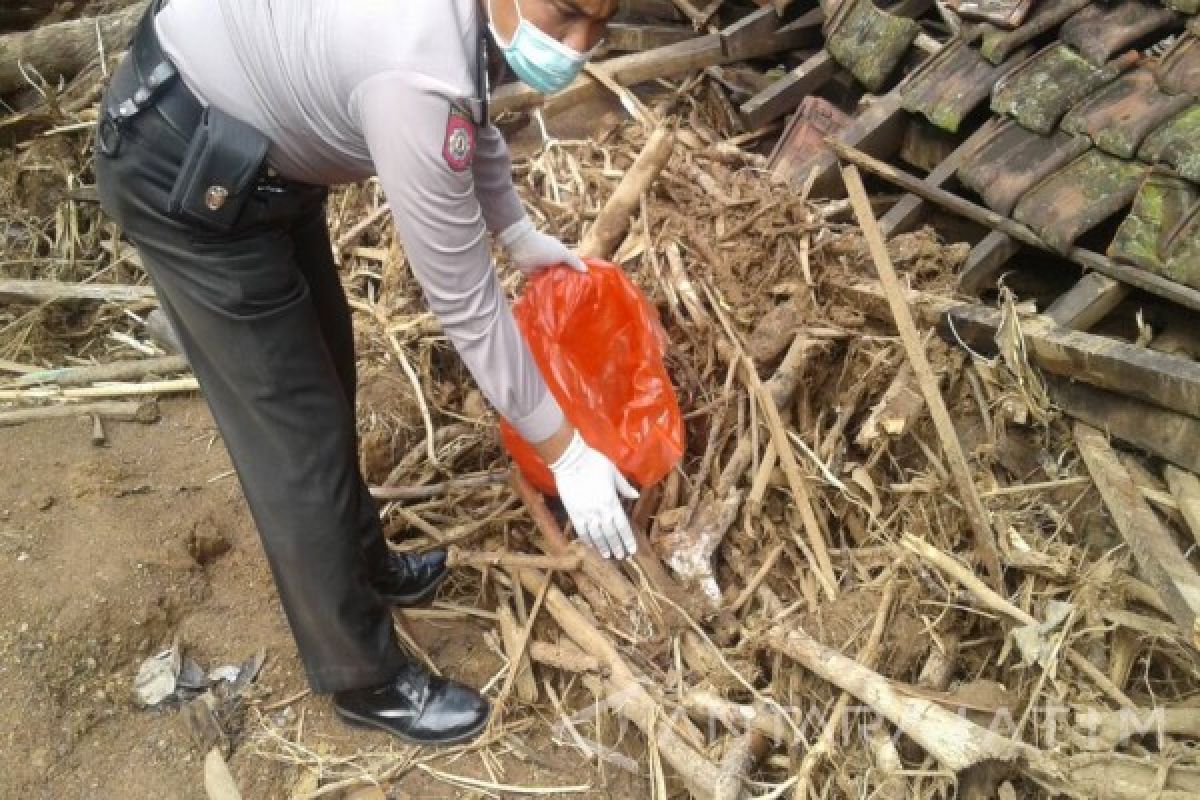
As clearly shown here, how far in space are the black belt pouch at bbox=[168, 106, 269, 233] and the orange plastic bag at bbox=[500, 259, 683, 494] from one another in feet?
3.85

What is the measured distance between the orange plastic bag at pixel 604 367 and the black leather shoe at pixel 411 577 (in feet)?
1.38

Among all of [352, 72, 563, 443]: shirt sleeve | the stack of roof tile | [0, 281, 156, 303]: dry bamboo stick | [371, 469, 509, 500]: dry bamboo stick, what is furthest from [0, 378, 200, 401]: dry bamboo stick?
the stack of roof tile

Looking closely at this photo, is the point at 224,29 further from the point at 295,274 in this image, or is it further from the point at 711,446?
the point at 711,446

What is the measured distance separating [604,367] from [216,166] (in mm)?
1512

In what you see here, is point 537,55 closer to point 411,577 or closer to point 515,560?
point 515,560

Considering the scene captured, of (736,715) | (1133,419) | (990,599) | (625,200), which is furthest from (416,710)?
(1133,419)

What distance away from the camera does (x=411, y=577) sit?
3.29 meters

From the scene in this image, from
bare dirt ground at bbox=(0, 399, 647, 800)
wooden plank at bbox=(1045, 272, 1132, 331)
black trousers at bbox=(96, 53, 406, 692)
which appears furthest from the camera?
wooden plank at bbox=(1045, 272, 1132, 331)

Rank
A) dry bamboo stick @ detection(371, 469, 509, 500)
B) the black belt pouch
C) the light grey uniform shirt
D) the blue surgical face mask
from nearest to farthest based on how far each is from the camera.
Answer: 1. the light grey uniform shirt
2. the blue surgical face mask
3. the black belt pouch
4. dry bamboo stick @ detection(371, 469, 509, 500)

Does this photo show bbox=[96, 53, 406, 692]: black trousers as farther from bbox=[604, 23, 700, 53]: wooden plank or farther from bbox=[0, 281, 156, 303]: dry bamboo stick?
bbox=[604, 23, 700, 53]: wooden plank

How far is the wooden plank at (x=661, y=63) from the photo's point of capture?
15.3 feet

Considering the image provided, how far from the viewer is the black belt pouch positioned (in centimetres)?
222

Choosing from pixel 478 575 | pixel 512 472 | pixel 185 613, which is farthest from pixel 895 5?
pixel 185 613

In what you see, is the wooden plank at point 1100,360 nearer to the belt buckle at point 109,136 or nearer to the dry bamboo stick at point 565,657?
the dry bamboo stick at point 565,657
